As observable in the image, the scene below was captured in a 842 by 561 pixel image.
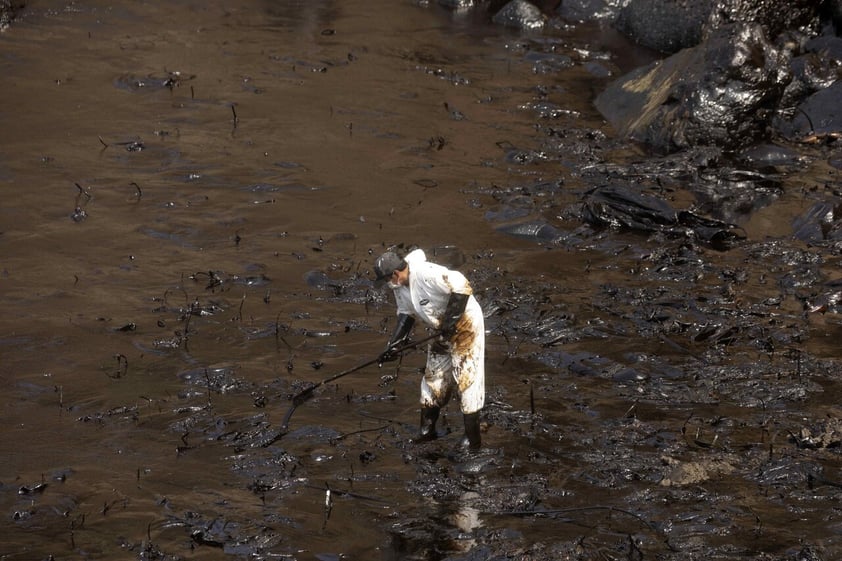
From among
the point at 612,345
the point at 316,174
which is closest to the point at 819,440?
the point at 612,345

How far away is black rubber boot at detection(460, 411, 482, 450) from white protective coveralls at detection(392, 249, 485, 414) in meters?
0.05

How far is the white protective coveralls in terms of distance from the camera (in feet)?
24.0

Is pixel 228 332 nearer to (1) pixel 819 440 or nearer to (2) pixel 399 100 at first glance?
(1) pixel 819 440

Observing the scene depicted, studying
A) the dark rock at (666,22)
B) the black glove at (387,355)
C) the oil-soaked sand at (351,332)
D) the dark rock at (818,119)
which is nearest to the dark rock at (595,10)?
the dark rock at (666,22)

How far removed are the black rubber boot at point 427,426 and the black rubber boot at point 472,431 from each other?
28 centimetres

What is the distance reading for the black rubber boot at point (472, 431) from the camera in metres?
7.56

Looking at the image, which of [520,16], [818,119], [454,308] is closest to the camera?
[454,308]

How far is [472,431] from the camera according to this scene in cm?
761

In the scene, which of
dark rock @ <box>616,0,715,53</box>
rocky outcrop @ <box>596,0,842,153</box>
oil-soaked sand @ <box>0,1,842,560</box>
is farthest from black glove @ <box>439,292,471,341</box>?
dark rock @ <box>616,0,715,53</box>

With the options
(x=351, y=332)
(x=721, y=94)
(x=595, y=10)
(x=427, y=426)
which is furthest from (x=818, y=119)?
(x=427, y=426)

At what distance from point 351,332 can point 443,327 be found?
2.35 metres

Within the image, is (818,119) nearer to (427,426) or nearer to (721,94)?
(721,94)

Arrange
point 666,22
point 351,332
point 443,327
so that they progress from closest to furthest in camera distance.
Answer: point 443,327 → point 351,332 → point 666,22

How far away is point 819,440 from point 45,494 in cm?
524
